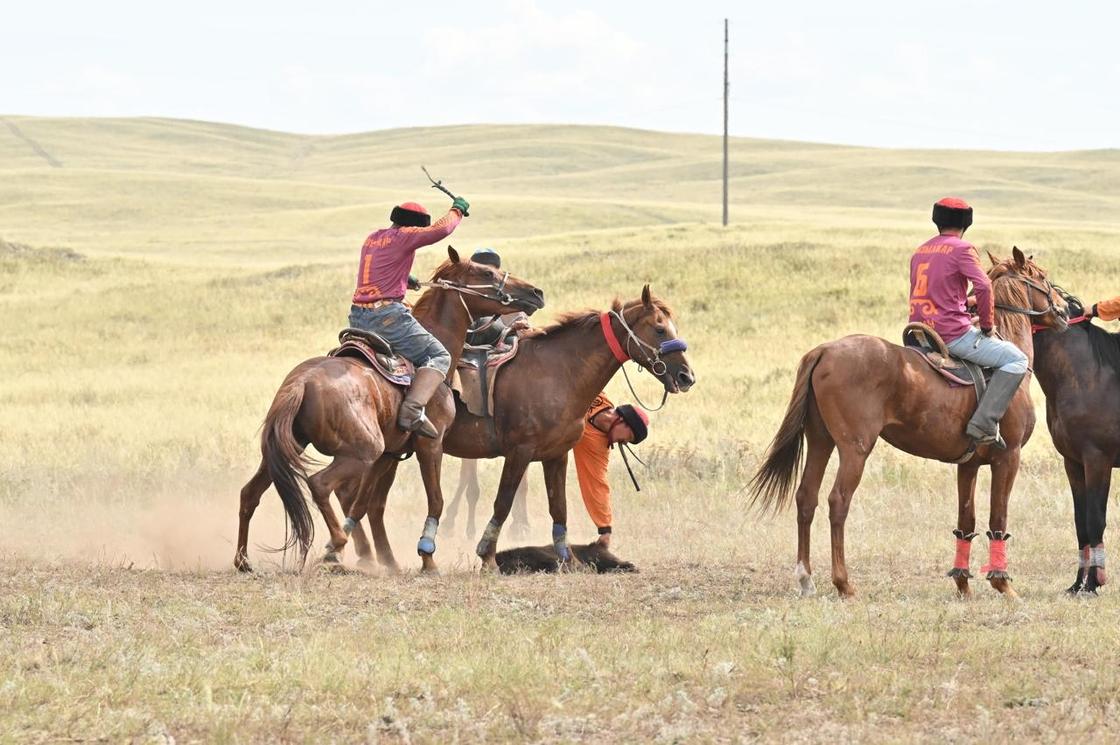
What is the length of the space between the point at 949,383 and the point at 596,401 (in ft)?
11.4

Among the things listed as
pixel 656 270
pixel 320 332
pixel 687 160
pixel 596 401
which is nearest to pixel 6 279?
pixel 320 332

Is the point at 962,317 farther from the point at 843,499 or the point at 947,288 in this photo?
the point at 843,499

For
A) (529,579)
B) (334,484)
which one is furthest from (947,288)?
(334,484)

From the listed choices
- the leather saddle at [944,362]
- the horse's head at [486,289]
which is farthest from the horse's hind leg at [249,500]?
the leather saddle at [944,362]

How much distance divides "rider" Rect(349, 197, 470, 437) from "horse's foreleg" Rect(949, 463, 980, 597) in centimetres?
406

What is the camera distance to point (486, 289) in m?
12.4

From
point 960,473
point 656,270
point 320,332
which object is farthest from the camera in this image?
point 656,270

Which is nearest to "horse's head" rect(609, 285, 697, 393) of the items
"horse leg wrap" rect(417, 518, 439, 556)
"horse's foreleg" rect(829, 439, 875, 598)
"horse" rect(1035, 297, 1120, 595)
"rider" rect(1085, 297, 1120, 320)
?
"horse's foreleg" rect(829, 439, 875, 598)

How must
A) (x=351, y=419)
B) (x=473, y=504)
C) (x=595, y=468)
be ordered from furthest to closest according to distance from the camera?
1. (x=473, y=504)
2. (x=595, y=468)
3. (x=351, y=419)

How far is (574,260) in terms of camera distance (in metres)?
41.4

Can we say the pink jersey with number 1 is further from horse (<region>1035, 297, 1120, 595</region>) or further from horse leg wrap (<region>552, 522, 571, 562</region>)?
horse leg wrap (<region>552, 522, 571, 562</region>)

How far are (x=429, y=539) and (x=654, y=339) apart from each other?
2.40 meters

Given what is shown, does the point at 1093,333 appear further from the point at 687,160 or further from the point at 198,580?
the point at 687,160

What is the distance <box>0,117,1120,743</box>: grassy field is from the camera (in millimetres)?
6777
